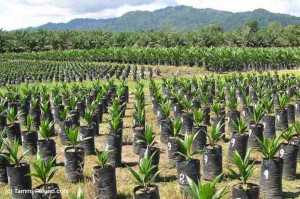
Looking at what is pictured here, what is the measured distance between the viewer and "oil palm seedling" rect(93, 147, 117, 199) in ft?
20.3

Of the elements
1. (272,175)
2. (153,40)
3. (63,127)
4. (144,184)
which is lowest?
(272,175)

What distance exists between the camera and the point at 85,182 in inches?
275

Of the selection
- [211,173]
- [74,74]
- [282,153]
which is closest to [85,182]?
[211,173]

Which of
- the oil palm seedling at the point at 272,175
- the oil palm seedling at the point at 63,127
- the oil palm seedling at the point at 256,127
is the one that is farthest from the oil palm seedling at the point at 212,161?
the oil palm seedling at the point at 63,127

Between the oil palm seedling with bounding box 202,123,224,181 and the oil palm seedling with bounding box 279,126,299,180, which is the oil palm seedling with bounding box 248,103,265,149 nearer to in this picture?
the oil palm seedling with bounding box 279,126,299,180

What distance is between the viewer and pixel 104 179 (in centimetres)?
620

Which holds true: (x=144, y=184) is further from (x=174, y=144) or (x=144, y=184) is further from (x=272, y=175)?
(x=174, y=144)

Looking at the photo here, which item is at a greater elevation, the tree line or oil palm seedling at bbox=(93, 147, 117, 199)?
the tree line

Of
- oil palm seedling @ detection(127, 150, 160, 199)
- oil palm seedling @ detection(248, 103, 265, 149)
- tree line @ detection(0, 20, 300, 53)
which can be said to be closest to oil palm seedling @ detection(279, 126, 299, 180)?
oil palm seedling @ detection(248, 103, 265, 149)

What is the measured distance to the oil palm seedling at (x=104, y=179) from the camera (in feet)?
20.3

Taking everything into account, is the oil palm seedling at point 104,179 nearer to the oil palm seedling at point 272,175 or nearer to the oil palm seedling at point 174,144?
the oil palm seedling at point 174,144

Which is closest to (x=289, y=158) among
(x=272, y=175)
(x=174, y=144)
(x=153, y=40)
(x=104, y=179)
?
(x=272, y=175)

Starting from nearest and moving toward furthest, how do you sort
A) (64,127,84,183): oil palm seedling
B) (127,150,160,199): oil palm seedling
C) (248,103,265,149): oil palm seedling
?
1. (127,150,160,199): oil palm seedling
2. (64,127,84,183): oil palm seedling
3. (248,103,265,149): oil palm seedling

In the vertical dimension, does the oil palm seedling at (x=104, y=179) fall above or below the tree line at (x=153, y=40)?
below
